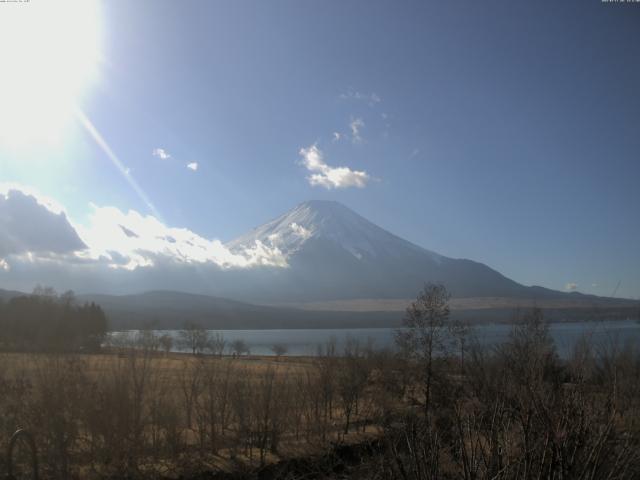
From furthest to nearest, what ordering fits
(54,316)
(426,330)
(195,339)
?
(195,339), (54,316), (426,330)

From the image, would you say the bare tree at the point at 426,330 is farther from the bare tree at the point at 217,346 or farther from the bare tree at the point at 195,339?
the bare tree at the point at 195,339

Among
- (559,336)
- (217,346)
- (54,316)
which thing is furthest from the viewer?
(54,316)

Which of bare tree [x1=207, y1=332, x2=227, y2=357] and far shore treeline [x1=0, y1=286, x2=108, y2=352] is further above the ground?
far shore treeline [x1=0, y1=286, x2=108, y2=352]

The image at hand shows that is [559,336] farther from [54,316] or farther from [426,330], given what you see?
[54,316]

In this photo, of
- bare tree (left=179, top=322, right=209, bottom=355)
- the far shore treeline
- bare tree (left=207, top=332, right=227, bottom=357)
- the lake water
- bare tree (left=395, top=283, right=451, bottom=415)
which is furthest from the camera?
bare tree (left=179, top=322, right=209, bottom=355)

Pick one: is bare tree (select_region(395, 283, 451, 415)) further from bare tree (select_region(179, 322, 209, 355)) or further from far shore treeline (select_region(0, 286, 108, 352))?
bare tree (select_region(179, 322, 209, 355))

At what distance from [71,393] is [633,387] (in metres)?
14.1

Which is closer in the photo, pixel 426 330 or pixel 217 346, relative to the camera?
pixel 426 330

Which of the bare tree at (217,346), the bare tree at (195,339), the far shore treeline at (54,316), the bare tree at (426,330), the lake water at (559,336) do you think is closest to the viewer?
the lake water at (559,336)

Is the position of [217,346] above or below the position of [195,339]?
above

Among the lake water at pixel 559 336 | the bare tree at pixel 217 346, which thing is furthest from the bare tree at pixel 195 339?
the lake water at pixel 559 336

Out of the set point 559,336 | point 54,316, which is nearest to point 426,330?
point 559,336

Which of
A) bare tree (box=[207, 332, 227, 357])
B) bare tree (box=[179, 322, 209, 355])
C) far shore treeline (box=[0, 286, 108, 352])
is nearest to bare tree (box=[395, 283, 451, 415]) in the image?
bare tree (box=[207, 332, 227, 357])

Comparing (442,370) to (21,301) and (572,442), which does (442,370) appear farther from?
(21,301)
